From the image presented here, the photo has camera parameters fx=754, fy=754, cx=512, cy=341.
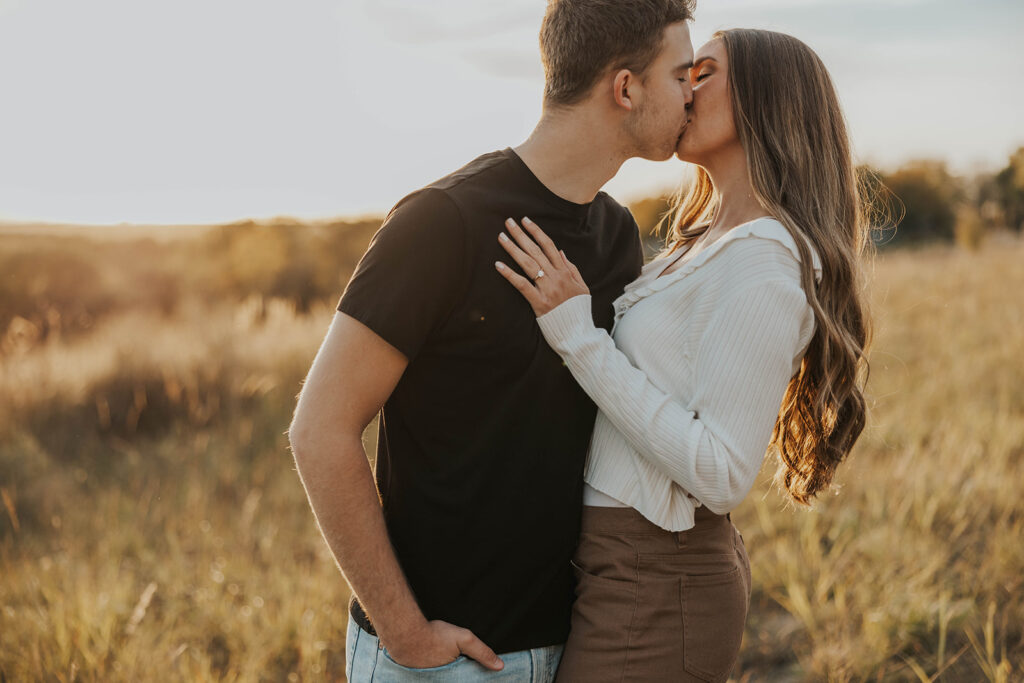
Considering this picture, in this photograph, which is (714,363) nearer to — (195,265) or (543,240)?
(543,240)

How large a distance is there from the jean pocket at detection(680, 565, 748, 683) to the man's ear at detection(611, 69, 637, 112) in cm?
125

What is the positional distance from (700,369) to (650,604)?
60 centimetres

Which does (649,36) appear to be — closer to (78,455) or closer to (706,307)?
(706,307)

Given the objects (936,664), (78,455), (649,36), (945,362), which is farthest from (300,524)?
(945,362)

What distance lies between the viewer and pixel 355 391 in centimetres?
167

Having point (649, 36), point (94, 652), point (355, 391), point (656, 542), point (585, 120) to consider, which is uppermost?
point (649, 36)

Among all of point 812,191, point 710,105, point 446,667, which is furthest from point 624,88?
point 446,667

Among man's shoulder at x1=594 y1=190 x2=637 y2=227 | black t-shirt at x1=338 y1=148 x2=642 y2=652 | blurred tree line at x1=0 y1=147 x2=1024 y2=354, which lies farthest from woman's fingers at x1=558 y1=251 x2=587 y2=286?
blurred tree line at x1=0 y1=147 x2=1024 y2=354

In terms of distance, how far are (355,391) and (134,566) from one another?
11.1 feet

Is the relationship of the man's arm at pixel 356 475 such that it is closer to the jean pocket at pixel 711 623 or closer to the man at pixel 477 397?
the man at pixel 477 397

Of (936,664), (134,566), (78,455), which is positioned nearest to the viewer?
(936,664)

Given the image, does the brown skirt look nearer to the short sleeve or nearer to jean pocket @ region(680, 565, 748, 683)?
jean pocket @ region(680, 565, 748, 683)

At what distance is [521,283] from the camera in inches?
71.7

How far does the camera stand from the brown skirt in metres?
1.88
